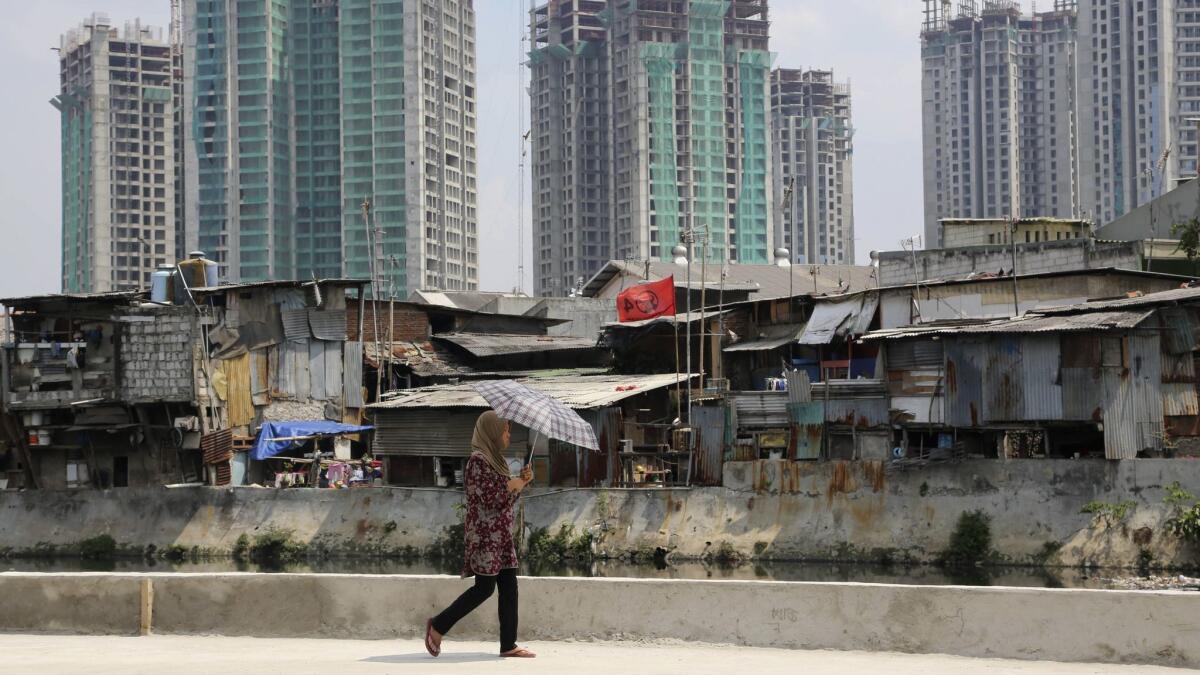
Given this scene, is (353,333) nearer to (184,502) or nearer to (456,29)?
(184,502)

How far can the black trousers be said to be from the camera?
33.0 feet

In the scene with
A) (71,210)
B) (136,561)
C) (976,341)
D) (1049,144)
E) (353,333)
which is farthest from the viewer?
(1049,144)

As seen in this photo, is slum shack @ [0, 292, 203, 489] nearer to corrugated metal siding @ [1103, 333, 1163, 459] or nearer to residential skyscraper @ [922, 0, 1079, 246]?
corrugated metal siding @ [1103, 333, 1163, 459]

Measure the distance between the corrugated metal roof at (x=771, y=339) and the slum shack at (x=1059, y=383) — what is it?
649 centimetres

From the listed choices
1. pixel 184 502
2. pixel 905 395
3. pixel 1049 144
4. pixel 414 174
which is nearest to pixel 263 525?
pixel 184 502

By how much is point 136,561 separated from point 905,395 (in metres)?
16.3

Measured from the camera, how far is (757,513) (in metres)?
31.3

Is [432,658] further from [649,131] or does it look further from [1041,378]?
[649,131]

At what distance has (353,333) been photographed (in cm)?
4094

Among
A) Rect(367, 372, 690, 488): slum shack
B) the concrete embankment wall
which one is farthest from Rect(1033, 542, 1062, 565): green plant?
Rect(367, 372, 690, 488): slum shack

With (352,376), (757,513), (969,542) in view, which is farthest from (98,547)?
(969,542)

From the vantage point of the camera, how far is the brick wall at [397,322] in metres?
41.0

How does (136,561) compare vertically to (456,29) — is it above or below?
below

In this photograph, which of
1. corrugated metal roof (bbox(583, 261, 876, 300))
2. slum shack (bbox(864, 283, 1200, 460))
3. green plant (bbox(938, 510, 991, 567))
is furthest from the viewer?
corrugated metal roof (bbox(583, 261, 876, 300))
